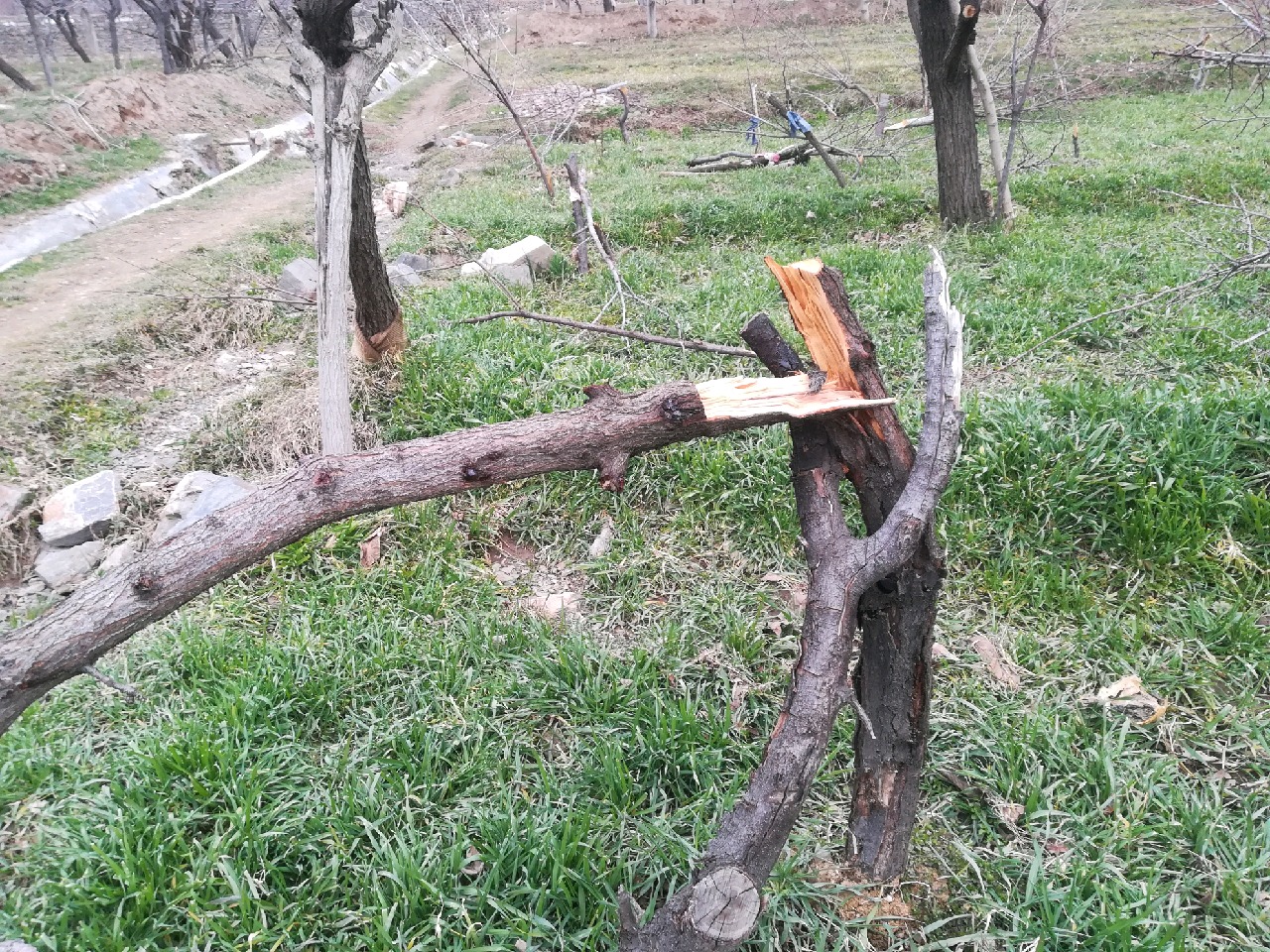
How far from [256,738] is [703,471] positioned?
234 cm

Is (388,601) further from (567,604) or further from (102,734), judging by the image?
(102,734)

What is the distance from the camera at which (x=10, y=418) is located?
5215 millimetres

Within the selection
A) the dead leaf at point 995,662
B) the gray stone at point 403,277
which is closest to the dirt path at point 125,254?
the gray stone at point 403,277

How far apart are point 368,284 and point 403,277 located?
264 centimetres

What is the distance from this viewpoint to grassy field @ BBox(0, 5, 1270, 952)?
7.14ft

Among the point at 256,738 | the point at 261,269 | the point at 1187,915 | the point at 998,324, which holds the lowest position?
the point at 1187,915

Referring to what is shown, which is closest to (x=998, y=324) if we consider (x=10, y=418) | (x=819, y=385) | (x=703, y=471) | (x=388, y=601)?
(x=703, y=471)

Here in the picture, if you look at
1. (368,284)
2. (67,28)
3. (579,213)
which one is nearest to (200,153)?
(67,28)

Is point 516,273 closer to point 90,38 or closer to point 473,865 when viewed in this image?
point 473,865

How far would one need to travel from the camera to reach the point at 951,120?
7.33 m

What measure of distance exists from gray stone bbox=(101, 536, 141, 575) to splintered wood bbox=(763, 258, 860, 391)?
3.73m

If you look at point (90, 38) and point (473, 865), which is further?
point (90, 38)

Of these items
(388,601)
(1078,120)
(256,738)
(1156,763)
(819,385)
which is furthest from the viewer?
(1078,120)

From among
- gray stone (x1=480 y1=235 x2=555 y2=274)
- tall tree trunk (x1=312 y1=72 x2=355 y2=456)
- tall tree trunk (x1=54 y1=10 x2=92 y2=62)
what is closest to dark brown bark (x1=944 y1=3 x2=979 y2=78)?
gray stone (x1=480 y1=235 x2=555 y2=274)
